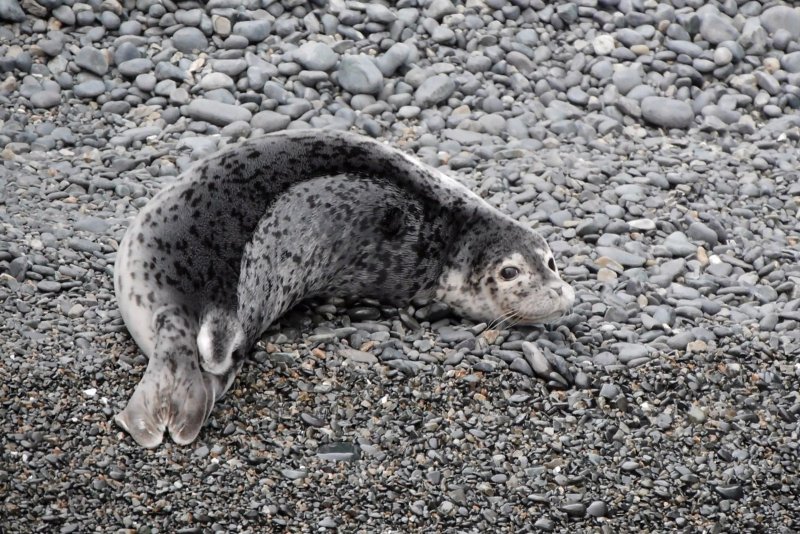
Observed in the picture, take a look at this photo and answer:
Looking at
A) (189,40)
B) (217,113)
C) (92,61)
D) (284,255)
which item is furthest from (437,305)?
(92,61)

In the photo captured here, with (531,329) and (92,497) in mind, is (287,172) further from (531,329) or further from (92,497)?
(92,497)

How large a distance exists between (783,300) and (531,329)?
1359 mm

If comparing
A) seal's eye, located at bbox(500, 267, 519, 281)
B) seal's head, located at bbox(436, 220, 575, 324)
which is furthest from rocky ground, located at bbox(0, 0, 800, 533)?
seal's eye, located at bbox(500, 267, 519, 281)

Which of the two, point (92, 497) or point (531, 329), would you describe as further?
point (531, 329)

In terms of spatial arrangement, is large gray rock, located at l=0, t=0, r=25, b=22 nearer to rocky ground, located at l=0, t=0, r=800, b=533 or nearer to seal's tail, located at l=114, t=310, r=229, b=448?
rocky ground, located at l=0, t=0, r=800, b=533

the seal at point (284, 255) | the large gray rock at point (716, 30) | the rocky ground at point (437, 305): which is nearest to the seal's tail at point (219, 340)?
the seal at point (284, 255)

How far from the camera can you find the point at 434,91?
7.93 meters

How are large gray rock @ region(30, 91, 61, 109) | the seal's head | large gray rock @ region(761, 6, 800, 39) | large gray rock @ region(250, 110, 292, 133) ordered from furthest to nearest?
large gray rock @ region(761, 6, 800, 39) → large gray rock @ region(30, 91, 61, 109) → large gray rock @ region(250, 110, 292, 133) → the seal's head

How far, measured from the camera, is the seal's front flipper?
5023 millimetres

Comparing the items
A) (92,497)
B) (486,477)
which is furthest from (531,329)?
(92,497)

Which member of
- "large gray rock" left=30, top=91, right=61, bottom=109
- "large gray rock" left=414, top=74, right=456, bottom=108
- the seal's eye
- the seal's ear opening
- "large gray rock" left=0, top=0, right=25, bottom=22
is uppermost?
the seal's ear opening

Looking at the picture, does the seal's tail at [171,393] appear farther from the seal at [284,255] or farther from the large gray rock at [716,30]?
the large gray rock at [716,30]

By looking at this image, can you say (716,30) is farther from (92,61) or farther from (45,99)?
(45,99)

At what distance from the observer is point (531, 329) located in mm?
6012
